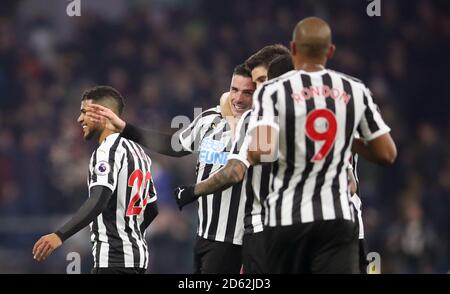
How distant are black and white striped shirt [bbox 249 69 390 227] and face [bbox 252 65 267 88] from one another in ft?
3.14

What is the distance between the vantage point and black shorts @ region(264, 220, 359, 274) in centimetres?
529

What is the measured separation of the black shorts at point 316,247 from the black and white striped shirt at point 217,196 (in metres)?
1.16

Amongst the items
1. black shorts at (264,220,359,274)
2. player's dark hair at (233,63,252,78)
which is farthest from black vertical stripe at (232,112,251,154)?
black shorts at (264,220,359,274)

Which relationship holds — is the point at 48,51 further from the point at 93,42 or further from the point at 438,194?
the point at 438,194

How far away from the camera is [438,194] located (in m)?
12.1

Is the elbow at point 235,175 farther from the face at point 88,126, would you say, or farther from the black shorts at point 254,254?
the face at point 88,126

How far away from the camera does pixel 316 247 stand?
5301mm

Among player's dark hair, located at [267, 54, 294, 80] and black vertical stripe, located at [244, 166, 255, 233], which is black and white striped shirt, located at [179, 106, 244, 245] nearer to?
black vertical stripe, located at [244, 166, 255, 233]

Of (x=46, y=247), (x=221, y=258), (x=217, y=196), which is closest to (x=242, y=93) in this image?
(x=217, y=196)

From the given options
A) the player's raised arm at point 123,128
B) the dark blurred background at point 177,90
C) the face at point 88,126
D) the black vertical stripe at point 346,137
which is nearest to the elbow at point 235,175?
the black vertical stripe at point 346,137

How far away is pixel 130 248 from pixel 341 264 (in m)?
1.86

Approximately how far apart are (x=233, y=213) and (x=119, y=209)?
0.73m

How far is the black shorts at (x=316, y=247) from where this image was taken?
17.3ft
